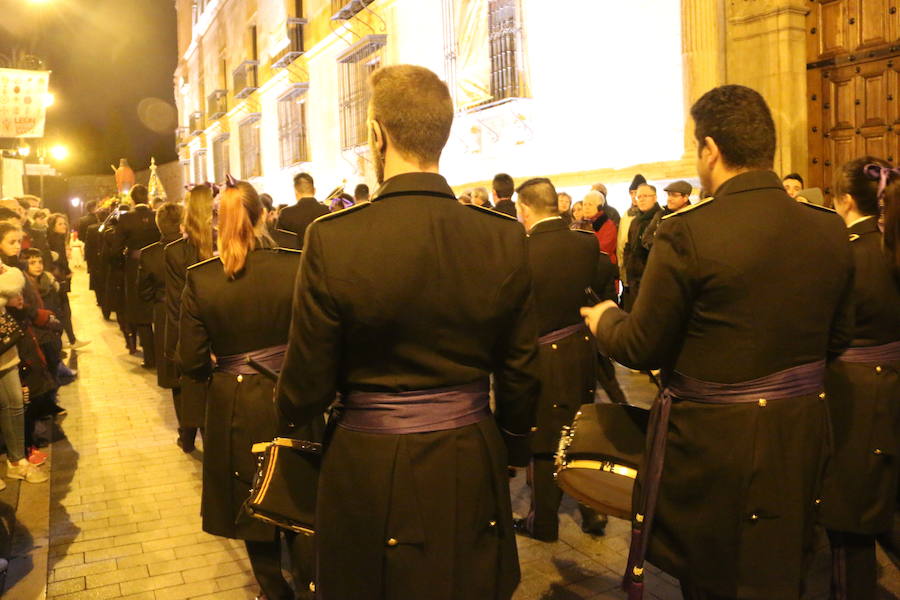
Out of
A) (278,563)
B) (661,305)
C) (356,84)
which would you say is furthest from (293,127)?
(661,305)

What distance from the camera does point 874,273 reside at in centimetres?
337

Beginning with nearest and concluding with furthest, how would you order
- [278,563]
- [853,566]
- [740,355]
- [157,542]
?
[740,355], [853,566], [278,563], [157,542]

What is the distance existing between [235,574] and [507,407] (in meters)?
2.53

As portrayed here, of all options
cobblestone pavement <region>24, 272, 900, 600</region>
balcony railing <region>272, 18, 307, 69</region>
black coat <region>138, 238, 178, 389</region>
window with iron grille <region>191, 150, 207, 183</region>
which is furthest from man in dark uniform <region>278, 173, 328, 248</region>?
window with iron grille <region>191, 150, 207, 183</region>

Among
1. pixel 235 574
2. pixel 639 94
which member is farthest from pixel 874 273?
pixel 639 94

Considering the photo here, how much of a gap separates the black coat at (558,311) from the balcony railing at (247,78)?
2182cm

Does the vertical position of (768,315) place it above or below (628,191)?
below

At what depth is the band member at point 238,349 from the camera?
3498 millimetres

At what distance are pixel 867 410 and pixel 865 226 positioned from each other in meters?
0.77

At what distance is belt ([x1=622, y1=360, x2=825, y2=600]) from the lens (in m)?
2.54

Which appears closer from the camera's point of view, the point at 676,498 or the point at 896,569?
the point at 676,498

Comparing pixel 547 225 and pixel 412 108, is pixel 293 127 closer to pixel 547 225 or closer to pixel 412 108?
pixel 547 225

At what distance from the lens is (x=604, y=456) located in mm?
2740

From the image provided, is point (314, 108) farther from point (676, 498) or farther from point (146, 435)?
point (676, 498)
